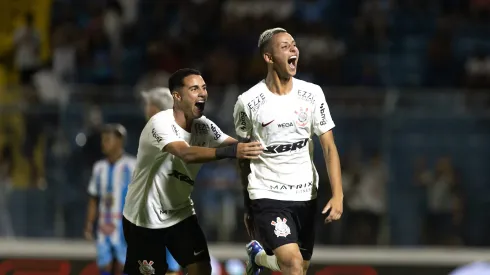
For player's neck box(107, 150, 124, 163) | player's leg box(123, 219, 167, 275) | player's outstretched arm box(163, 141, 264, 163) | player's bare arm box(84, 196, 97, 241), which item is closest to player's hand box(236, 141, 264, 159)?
player's outstretched arm box(163, 141, 264, 163)

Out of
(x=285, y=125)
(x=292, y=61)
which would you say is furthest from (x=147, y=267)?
(x=292, y=61)

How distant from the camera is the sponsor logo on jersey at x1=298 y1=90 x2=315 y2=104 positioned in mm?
6938

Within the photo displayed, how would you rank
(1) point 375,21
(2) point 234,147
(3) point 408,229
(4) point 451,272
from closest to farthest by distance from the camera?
(2) point 234,147, (4) point 451,272, (3) point 408,229, (1) point 375,21

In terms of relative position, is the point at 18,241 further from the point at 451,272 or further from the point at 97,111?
the point at 451,272

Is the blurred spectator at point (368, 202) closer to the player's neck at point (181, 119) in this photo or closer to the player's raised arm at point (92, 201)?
the player's raised arm at point (92, 201)

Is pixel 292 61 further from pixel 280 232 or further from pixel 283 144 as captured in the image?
pixel 280 232

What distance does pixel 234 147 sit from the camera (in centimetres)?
649

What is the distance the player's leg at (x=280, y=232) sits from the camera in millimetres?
6777

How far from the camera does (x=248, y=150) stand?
254 inches

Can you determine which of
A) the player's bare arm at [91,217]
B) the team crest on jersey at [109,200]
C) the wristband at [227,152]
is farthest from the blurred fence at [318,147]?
the wristband at [227,152]

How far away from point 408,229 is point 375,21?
4124 mm

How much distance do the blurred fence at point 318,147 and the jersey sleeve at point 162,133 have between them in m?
4.98

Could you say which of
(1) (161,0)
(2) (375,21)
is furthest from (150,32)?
→ (2) (375,21)

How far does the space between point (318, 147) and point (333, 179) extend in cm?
514
